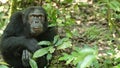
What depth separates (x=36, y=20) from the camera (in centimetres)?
432

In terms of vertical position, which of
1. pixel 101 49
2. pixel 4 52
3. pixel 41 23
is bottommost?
pixel 101 49

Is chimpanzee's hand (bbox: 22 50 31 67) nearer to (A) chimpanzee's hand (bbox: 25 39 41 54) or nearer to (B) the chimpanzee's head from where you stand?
(A) chimpanzee's hand (bbox: 25 39 41 54)

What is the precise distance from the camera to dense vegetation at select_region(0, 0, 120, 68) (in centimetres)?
321

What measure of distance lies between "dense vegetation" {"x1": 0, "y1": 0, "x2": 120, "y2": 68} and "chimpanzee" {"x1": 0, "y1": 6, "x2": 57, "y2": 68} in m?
0.15

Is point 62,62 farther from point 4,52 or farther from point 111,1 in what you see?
point 111,1

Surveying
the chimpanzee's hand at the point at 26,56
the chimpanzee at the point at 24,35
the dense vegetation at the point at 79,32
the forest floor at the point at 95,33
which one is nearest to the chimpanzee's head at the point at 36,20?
the chimpanzee at the point at 24,35

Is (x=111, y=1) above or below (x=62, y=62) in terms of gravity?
above

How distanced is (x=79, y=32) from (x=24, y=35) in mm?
1875

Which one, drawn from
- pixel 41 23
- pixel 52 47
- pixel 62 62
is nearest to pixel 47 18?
pixel 41 23

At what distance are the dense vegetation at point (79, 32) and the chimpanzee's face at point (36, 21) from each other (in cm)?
14

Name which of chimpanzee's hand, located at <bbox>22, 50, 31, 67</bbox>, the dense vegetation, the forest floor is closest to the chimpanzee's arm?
chimpanzee's hand, located at <bbox>22, 50, 31, 67</bbox>

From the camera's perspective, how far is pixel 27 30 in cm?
447

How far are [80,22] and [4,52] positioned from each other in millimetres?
2687

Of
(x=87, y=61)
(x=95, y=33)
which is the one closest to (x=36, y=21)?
(x=95, y=33)
